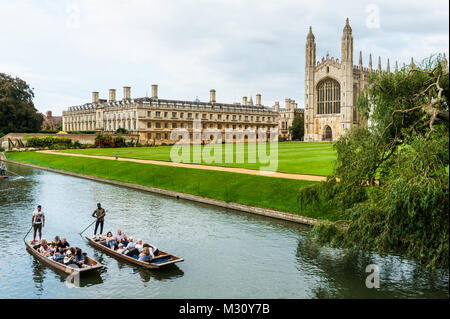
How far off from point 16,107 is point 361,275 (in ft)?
207

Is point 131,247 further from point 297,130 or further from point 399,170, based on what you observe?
point 297,130

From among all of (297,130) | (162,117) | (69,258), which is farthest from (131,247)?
(297,130)

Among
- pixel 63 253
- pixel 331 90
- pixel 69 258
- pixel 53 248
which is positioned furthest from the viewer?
pixel 331 90

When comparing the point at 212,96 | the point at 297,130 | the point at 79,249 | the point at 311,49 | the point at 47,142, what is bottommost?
the point at 79,249

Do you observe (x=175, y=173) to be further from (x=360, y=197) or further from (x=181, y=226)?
(x=360, y=197)

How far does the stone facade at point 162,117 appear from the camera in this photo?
73.5 meters

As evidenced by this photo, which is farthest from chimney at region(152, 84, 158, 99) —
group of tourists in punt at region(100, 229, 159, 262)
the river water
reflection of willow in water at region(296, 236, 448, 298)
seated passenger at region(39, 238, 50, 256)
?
reflection of willow in water at region(296, 236, 448, 298)

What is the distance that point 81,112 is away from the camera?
295 feet

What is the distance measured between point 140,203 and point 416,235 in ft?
51.4

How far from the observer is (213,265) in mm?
12281

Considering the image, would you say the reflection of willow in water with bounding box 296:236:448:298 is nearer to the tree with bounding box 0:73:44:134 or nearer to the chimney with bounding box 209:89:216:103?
the tree with bounding box 0:73:44:134

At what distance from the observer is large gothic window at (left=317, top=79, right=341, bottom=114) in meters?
90.2

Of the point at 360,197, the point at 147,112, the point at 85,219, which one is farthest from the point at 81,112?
the point at 360,197

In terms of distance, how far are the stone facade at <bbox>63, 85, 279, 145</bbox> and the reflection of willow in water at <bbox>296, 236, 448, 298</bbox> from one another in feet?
204
